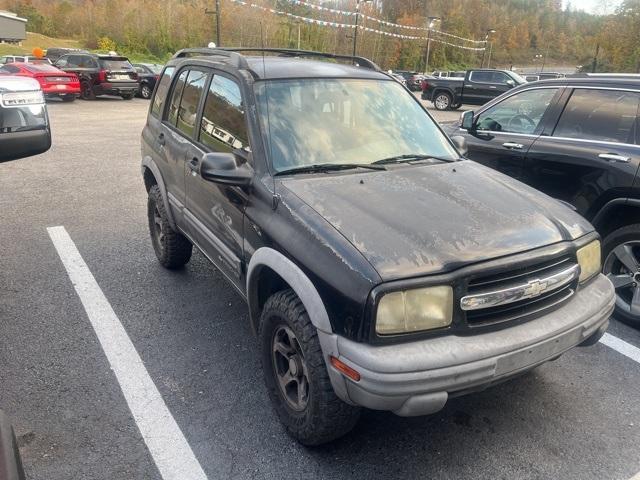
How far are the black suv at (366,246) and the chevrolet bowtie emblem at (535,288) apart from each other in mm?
14

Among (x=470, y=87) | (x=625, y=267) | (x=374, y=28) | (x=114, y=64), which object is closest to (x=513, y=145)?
(x=625, y=267)

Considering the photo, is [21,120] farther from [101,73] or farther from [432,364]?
[101,73]

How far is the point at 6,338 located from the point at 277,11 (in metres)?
30.8

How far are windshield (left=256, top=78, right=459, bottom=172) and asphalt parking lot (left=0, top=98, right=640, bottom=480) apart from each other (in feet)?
4.60

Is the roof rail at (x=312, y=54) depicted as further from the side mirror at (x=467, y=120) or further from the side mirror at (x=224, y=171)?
the side mirror at (x=224, y=171)

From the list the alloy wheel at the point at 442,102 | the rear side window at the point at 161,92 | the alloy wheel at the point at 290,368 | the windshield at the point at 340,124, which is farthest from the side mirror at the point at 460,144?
the alloy wheel at the point at 442,102

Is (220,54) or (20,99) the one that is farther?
(220,54)

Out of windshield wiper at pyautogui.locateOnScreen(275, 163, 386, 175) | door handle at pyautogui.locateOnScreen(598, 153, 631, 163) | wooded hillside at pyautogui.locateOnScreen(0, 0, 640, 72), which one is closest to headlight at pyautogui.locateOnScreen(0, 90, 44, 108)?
windshield wiper at pyautogui.locateOnScreen(275, 163, 386, 175)

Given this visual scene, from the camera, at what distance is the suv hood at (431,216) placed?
7.43ft

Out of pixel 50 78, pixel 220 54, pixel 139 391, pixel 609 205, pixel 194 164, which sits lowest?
pixel 50 78

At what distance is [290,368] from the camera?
2.65 meters

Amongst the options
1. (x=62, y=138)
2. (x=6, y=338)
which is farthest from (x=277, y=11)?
(x=6, y=338)

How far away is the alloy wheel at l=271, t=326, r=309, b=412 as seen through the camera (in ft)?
8.43

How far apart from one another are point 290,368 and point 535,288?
1244mm
